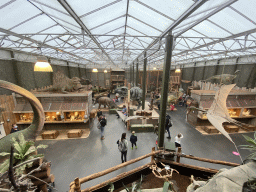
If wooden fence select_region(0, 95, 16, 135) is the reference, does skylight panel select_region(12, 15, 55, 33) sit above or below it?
above

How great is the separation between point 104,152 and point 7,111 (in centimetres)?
517

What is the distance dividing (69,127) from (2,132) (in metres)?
2.76

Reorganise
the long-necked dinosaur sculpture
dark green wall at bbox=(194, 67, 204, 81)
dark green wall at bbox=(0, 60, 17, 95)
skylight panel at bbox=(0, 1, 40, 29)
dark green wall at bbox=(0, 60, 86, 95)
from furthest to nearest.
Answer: dark green wall at bbox=(194, 67, 204, 81), dark green wall at bbox=(0, 60, 86, 95), dark green wall at bbox=(0, 60, 17, 95), skylight panel at bbox=(0, 1, 40, 29), the long-necked dinosaur sculpture

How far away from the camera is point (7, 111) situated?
563cm

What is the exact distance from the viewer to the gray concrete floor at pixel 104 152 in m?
3.82

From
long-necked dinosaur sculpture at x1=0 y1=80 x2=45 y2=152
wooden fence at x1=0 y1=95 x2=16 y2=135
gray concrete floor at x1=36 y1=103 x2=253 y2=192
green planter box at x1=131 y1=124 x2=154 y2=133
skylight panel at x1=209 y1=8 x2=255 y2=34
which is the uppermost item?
skylight panel at x1=209 y1=8 x2=255 y2=34

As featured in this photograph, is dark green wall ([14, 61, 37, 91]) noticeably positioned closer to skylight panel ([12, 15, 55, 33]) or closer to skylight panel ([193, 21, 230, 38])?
skylight panel ([12, 15, 55, 33])

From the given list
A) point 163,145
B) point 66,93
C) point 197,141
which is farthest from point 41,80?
point 197,141

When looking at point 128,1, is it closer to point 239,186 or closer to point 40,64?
point 40,64

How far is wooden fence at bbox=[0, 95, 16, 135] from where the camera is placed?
5403 millimetres

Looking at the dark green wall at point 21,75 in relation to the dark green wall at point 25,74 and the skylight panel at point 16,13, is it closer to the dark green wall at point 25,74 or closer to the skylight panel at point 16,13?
the dark green wall at point 25,74

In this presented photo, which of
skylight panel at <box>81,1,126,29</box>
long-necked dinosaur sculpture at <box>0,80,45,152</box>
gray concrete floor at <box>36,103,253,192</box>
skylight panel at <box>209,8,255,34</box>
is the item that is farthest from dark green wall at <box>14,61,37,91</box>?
skylight panel at <box>209,8,255,34</box>

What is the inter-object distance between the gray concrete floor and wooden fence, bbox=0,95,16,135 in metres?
2.19

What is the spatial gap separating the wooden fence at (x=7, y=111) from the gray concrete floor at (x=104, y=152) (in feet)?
7.18
